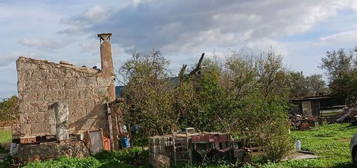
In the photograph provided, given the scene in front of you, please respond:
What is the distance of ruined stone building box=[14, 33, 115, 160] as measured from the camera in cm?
2233

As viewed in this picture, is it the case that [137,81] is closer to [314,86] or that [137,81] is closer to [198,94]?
[198,94]

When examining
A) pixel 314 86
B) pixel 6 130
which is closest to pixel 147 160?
pixel 6 130

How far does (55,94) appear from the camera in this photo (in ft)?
73.7

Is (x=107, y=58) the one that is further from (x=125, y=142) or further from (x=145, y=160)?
(x=145, y=160)

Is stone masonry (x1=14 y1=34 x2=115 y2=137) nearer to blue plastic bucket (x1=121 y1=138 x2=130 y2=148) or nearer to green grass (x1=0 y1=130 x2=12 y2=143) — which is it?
blue plastic bucket (x1=121 y1=138 x2=130 y2=148)

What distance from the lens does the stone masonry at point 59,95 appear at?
2233 centimetres

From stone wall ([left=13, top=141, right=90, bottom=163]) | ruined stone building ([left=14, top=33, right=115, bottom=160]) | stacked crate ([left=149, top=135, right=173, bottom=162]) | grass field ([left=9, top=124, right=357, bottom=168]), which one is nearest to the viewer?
grass field ([left=9, top=124, right=357, bottom=168])

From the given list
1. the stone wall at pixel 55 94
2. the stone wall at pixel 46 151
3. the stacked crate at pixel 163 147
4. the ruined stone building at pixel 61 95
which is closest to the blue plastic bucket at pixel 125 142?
the ruined stone building at pixel 61 95

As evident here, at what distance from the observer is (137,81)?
82.0ft

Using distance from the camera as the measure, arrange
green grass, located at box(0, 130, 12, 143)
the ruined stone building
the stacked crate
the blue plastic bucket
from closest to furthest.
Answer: the stacked crate
the blue plastic bucket
the ruined stone building
green grass, located at box(0, 130, 12, 143)

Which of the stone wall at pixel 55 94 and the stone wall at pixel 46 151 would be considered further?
the stone wall at pixel 55 94

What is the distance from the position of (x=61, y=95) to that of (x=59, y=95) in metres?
0.10

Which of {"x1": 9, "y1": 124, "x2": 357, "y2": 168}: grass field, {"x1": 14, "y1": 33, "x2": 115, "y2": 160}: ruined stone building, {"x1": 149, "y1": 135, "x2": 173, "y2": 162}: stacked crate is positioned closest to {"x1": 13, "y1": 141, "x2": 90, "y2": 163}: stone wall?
{"x1": 9, "y1": 124, "x2": 357, "y2": 168}: grass field

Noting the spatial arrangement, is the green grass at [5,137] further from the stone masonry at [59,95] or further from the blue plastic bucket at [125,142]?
the blue plastic bucket at [125,142]
